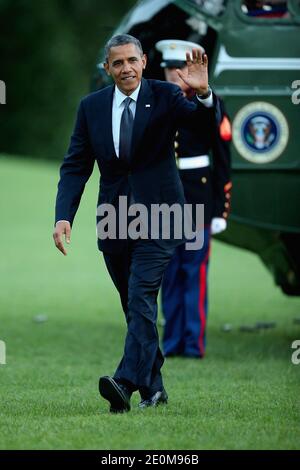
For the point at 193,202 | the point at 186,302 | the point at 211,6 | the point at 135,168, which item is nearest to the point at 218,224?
the point at 193,202

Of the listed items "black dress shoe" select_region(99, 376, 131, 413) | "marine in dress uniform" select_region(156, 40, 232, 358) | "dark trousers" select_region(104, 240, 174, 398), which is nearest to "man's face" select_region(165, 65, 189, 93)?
"marine in dress uniform" select_region(156, 40, 232, 358)

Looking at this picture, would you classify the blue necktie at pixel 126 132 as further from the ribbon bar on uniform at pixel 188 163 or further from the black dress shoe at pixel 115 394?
the ribbon bar on uniform at pixel 188 163

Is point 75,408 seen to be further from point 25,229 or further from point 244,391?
point 25,229

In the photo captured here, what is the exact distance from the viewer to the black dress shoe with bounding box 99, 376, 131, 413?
22.2 feet

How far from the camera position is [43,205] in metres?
24.9

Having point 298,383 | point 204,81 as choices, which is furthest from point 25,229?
point 204,81

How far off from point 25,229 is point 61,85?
25169 millimetres

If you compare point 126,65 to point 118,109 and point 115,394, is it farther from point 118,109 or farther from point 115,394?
point 115,394

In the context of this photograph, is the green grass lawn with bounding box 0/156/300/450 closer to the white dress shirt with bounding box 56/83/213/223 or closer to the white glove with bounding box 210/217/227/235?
the white glove with bounding box 210/217/227/235

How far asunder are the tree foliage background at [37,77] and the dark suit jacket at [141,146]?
125 feet

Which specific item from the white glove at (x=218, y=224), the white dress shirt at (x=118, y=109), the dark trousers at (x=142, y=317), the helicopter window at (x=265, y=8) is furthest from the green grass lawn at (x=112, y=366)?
the helicopter window at (x=265, y=8)

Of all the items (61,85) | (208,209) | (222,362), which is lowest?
(222,362)

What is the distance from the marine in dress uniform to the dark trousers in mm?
2583

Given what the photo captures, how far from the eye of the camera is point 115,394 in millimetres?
6832
